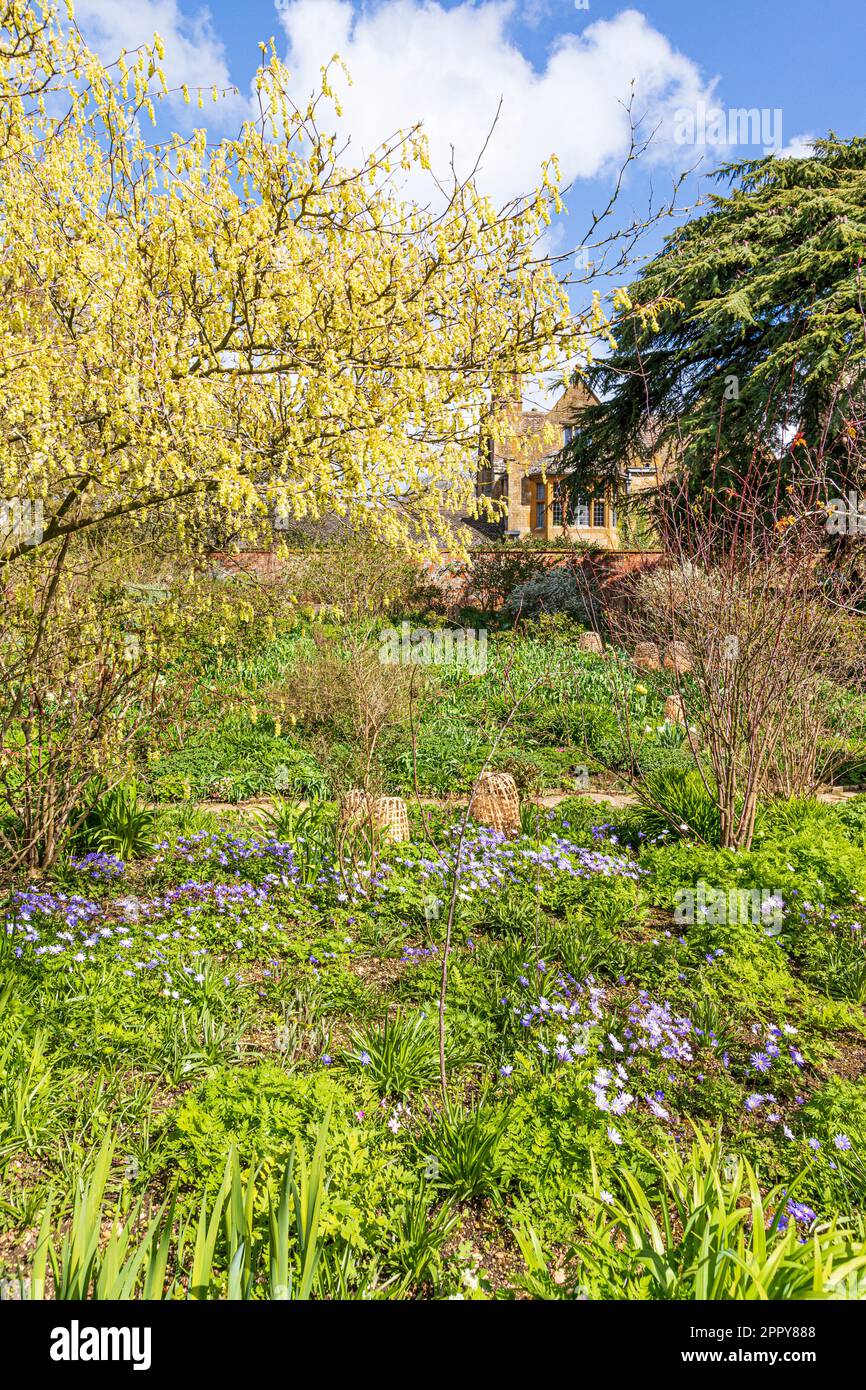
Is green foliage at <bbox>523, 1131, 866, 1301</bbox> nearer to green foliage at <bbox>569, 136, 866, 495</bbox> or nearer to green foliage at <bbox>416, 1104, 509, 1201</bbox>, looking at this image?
green foliage at <bbox>416, 1104, 509, 1201</bbox>

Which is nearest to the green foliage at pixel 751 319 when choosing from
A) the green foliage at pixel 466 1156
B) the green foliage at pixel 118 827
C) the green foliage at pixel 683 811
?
the green foliage at pixel 683 811

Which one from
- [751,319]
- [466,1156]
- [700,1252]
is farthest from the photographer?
[751,319]

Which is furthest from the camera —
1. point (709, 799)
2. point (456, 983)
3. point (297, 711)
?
point (297, 711)

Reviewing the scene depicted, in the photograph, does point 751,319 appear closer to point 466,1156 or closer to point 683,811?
point 683,811

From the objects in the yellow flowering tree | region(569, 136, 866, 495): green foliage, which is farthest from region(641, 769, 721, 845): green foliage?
region(569, 136, 866, 495): green foliage

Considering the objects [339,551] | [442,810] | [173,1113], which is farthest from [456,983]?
[339,551]

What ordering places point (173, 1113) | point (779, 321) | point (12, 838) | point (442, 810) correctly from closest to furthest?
point (173, 1113)
point (12, 838)
point (442, 810)
point (779, 321)

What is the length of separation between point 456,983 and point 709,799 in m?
2.92

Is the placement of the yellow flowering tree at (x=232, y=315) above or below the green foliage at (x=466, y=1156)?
above

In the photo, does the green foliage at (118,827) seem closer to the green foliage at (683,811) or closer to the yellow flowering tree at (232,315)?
the yellow flowering tree at (232,315)

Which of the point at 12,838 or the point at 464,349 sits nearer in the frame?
the point at 464,349

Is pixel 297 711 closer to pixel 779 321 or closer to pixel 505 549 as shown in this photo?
pixel 505 549

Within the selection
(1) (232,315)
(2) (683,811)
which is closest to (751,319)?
(2) (683,811)

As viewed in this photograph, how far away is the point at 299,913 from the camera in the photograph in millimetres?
4305
